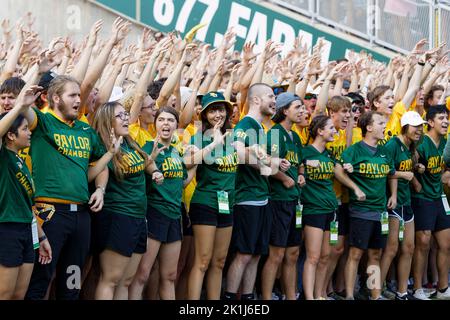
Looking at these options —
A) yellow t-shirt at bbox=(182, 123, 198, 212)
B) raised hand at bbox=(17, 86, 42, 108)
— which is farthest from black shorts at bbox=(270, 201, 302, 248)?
raised hand at bbox=(17, 86, 42, 108)

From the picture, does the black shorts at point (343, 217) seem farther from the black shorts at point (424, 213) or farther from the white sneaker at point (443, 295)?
the white sneaker at point (443, 295)

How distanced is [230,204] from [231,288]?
0.81 m

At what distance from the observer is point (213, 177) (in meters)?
8.21

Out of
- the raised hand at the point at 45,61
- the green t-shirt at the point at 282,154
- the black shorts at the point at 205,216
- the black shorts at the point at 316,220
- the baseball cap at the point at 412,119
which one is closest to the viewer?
the raised hand at the point at 45,61

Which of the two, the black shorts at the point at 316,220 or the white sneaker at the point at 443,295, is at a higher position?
the black shorts at the point at 316,220

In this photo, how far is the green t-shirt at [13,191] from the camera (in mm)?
6309

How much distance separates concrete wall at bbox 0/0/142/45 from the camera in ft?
44.7

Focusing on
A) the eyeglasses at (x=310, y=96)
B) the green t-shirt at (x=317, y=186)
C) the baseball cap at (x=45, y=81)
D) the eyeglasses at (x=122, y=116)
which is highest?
the eyeglasses at (x=310, y=96)

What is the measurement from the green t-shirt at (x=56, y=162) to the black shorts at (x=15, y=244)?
0.44 metres

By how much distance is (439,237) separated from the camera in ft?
34.4

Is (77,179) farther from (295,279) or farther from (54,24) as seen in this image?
(54,24)

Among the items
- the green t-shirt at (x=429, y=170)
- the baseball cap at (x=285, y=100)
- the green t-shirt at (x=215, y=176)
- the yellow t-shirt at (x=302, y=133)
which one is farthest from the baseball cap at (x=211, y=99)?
the green t-shirt at (x=429, y=170)

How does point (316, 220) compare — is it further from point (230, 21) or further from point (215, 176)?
point (230, 21)
